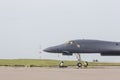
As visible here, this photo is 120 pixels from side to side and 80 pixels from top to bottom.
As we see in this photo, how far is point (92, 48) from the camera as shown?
136ft

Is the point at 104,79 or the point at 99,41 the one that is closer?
the point at 104,79

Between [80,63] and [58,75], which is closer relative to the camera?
[58,75]

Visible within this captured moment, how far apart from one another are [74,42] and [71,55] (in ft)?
4.29

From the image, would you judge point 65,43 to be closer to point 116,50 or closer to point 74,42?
point 74,42

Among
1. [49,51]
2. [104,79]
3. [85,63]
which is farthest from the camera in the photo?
[49,51]

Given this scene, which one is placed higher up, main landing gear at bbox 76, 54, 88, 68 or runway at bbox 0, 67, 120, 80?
main landing gear at bbox 76, 54, 88, 68

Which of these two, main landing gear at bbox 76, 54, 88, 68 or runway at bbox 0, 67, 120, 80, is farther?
main landing gear at bbox 76, 54, 88, 68

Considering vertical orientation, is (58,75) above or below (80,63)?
below

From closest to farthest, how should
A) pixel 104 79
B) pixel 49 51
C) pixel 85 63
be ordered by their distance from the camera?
pixel 104 79 → pixel 85 63 → pixel 49 51

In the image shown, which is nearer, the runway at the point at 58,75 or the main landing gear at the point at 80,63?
the runway at the point at 58,75

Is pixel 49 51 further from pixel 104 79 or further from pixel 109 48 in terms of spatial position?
pixel 104 79

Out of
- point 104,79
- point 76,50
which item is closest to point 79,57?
point 76,50

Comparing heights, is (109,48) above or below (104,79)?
above

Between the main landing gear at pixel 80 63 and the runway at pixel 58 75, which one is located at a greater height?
the main landing gear at pixel 80 63
